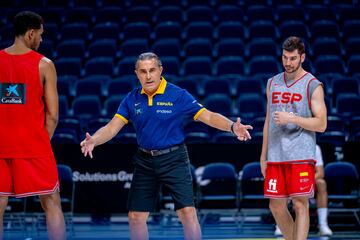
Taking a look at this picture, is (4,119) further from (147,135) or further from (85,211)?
(85,211)

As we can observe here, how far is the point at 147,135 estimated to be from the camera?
5367 millimetres

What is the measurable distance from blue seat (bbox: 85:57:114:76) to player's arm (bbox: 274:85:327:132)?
814 cm

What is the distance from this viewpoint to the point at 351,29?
1415 centimetres

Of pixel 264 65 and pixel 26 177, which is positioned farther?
pixel 264 65

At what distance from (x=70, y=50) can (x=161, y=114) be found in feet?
30.1

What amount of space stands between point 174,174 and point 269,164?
0.96 meters

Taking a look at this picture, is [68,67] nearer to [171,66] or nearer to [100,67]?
[100,67]

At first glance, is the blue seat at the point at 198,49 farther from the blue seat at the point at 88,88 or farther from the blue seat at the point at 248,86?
the blue seat at the point at 88,88

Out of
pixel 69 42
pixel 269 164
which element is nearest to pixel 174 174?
pixel 269 164

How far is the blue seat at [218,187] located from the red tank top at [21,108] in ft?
13.6

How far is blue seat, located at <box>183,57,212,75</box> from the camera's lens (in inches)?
515

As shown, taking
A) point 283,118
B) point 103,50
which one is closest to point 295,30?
point 103,50

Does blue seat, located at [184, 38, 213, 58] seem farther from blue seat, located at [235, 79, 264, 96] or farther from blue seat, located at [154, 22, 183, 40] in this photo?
blue seat, located at [235, 79, 264, 96]

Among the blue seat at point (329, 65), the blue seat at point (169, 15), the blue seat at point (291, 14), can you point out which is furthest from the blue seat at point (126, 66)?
the blue seat at point (291, 14)
